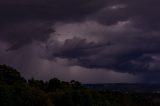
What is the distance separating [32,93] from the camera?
482 ft

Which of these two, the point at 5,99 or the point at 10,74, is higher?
the point at 10,74

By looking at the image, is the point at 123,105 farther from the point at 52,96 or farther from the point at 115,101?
the point at 52,96

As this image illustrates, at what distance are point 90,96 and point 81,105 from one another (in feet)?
24.6

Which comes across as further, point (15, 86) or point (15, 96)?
point (15, 86)

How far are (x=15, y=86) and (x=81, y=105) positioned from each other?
1872cm

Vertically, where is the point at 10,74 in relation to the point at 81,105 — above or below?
above

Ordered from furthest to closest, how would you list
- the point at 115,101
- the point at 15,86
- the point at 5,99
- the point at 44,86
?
the point at 44,86 < the point at 115,101 < the point at 15,86 < the point at 5,99

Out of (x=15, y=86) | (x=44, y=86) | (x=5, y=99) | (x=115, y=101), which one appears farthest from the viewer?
(x=44, y=86)

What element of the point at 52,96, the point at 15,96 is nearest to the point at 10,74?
the point at 52,96

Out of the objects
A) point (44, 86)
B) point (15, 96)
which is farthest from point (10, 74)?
point (15, 96)

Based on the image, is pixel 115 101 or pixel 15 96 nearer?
pixel 15 96

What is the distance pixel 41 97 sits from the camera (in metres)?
145

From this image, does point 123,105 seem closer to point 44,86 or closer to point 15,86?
point 44,86

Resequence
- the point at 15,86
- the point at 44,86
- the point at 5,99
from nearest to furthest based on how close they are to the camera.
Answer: the point at 5,99
the point at 15,86
the point at 44,86
